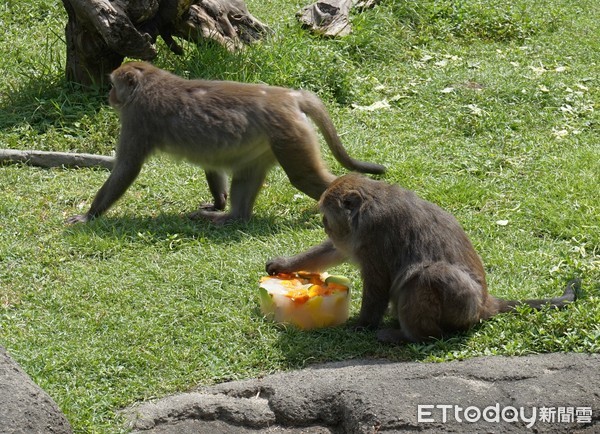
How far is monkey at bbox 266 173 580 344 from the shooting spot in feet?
19.7

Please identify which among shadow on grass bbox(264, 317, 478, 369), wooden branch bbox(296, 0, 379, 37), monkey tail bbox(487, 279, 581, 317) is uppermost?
A: wooden branch bbox(296, 0, 379, 37)

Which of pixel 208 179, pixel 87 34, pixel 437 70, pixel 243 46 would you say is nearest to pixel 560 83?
pixel 437 70

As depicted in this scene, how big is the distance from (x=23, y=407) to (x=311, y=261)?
2.51 meters

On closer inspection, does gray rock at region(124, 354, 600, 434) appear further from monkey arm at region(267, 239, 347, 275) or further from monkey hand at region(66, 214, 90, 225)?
monkey hand at region(66, 214, 90, 225)

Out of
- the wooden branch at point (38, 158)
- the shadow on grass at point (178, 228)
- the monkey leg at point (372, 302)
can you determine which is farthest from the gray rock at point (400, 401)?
the wooden branch at point (38, 158)

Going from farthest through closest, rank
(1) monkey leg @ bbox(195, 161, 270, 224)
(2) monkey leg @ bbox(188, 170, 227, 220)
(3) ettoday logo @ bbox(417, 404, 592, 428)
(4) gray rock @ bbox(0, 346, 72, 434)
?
(2) monkey leg @ bbox(188, 170, 227, 220) < (1) monkey leg @ bbox(195, 161, 270, 224) < (3) ettoday logo @ bbox(417, 404, 592, 428) < (4) gray rock @ bbox(0, 346, 72, 434)

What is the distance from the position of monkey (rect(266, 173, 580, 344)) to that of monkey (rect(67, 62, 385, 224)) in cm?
180

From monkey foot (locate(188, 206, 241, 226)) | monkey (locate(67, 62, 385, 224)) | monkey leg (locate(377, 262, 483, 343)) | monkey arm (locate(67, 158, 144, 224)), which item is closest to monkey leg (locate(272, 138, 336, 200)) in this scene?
monkey (locate(67, 62, 385, 224))

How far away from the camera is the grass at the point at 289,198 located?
20.1 feet

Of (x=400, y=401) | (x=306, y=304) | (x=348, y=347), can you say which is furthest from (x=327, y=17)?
(x=400, y=401)

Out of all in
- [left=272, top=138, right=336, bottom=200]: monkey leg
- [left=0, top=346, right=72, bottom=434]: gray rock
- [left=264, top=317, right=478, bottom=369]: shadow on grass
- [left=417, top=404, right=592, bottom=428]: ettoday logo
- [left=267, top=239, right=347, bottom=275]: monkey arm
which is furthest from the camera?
[left=272, top=138, right=336, bottom=200]: monkey leg

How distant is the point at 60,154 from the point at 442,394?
5209 mm

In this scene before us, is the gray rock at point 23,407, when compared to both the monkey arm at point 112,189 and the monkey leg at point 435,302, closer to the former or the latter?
the monkey leg at point 435,302

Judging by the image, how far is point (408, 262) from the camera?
6.09 m
